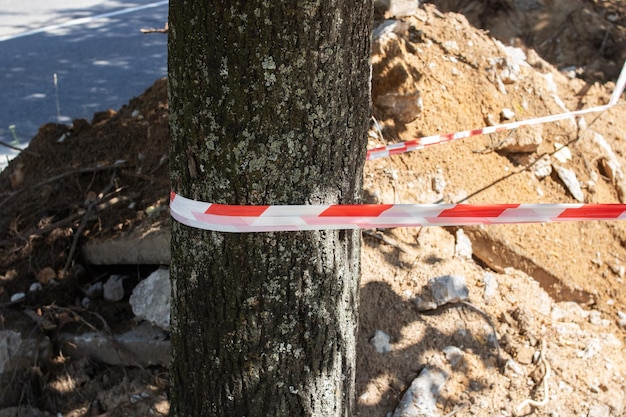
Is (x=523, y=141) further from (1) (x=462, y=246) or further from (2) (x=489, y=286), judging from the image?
(2) (x=489, y=286)

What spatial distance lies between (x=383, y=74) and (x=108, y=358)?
2.28 meters

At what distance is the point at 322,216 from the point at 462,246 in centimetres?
203

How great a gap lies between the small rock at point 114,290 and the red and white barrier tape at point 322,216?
1.83m

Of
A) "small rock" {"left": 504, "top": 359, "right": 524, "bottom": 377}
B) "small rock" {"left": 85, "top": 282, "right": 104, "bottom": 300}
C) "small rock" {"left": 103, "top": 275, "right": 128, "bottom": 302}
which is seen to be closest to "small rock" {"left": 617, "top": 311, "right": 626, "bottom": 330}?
"small rock" {"left": 504, "top": 359, "right": 524, "bottom": 377}

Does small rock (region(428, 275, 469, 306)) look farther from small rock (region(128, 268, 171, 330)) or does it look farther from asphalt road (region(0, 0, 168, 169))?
asphalt road (region(0, 0, 168, 169))

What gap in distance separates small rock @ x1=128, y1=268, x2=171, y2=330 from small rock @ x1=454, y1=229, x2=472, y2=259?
62.5 inches

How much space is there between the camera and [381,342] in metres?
3.40

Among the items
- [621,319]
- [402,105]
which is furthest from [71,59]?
[621,319]

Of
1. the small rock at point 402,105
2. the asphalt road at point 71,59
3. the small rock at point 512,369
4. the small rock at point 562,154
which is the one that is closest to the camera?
the small rock at point 512,369

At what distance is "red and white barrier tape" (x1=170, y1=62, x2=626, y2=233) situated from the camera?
201 centimetres

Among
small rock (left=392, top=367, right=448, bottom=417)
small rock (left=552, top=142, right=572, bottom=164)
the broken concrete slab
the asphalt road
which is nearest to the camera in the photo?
small rock (left=392, top=367, right=448, bottom=417)

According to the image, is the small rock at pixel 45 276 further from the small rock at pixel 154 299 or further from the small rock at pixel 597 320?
the small rock at pixel 597 320

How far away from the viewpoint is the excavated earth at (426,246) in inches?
133

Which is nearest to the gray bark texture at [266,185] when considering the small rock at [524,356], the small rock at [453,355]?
the small rock at [453,355]
